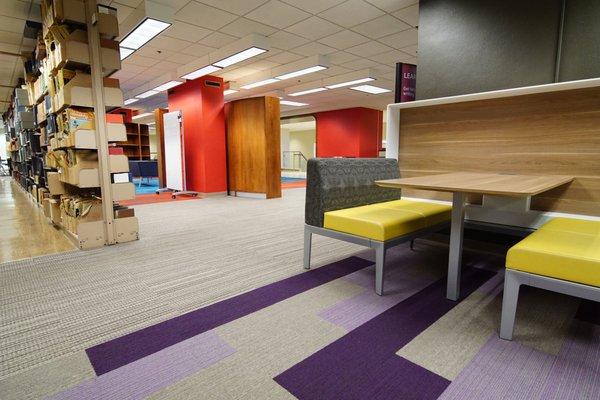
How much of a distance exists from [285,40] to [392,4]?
2.00 meters

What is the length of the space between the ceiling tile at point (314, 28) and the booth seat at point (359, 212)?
10.1 ft

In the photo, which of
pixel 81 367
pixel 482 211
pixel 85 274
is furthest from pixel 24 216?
pixel 482 211

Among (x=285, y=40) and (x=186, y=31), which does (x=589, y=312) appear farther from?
(x=186, y=31)

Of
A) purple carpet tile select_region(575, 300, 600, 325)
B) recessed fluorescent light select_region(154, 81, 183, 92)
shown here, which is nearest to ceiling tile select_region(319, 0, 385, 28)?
purple carpet tile select_region(575, 300, 600, 325)

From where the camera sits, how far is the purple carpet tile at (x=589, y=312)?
1.81m

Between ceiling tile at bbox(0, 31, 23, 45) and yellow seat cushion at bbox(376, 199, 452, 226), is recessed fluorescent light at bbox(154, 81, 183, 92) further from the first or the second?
yellow seat cushion at bbox(376, 199, 452, 226)

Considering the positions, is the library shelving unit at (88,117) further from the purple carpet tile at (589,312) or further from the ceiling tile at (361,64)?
the ceiling tile at (361,64)

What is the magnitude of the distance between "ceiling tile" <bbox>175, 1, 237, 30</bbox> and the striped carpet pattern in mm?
3488

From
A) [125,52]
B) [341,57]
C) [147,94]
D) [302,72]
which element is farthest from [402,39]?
[147,94]

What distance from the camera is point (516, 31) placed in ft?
9.91

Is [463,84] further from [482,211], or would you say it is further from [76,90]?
[76,90]

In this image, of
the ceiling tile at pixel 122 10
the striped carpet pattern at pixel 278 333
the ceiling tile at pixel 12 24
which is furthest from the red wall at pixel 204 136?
the striped carpet pattern at pixel 278 333

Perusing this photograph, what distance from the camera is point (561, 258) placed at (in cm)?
142

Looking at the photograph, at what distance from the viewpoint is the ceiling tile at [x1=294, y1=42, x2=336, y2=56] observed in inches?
233
